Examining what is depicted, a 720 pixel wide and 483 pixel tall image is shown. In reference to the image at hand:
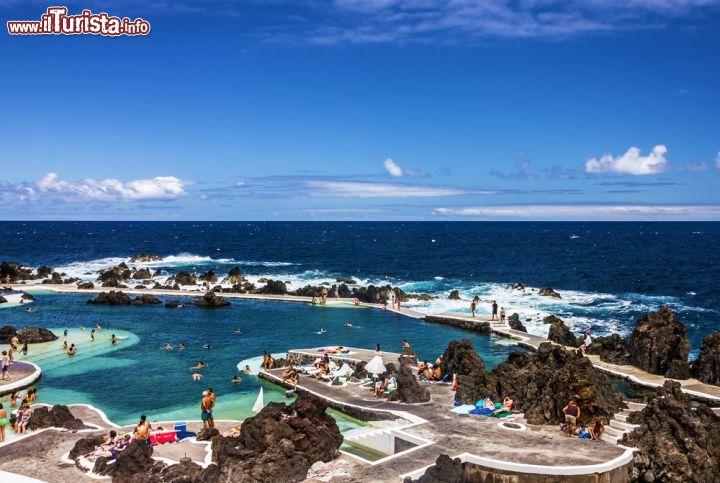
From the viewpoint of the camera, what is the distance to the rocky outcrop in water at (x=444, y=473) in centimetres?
1966

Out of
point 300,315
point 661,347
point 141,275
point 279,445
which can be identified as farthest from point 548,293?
point 279,445

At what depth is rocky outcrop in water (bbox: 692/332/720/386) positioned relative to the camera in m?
36.5

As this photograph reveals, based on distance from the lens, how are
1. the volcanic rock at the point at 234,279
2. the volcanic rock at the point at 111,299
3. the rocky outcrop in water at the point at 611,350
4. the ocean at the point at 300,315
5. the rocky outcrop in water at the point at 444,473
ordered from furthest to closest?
1. the volcanic rock at the point at 234,279
2. the volcanic rock at the point at 111,299
3. the rocky outcrop in water at the point at 611,350
4. the ocean at the point at 300,315
5. the rocky outcrop in water at the point at 444,473

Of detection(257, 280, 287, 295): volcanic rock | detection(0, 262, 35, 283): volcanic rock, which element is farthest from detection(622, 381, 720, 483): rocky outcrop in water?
detection(0, 262, 35, 283): volcanic rock

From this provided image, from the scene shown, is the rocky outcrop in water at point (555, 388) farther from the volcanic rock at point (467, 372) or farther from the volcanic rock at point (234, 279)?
the volcanic rock at point (234, 279)

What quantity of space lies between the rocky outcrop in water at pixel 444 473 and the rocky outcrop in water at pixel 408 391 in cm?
896

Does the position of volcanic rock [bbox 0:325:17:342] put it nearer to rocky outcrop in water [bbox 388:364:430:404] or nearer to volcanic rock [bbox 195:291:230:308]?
volcanic rock [bbox 195:291:230:308]

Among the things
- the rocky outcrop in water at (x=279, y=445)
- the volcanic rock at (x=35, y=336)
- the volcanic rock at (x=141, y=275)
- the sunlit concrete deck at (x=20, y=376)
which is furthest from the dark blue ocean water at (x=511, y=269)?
the sunlit concrete deck at (x=20, y=376)

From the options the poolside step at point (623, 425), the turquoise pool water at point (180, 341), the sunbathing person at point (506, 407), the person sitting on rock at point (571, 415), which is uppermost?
the person sitting on rock at point (571, 415)

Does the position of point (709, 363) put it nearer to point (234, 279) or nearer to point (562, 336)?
point (562, 336)

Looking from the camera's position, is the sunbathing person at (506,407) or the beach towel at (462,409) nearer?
the sunbathing person at (506,407)

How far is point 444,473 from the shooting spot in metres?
19.8

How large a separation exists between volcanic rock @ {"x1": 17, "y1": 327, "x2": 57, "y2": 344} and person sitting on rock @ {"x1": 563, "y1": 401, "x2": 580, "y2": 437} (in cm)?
4137

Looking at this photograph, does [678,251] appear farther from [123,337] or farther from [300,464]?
[300,464]
